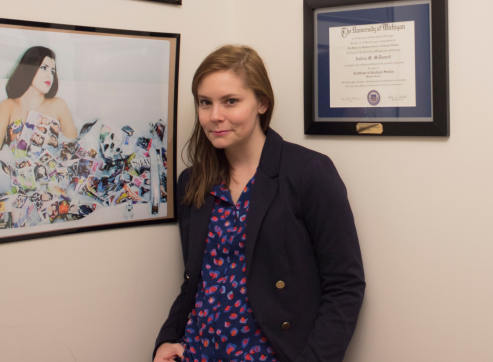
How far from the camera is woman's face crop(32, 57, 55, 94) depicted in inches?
48.2

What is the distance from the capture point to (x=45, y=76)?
1236mm

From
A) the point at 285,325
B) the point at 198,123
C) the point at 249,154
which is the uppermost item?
the point at 198,123

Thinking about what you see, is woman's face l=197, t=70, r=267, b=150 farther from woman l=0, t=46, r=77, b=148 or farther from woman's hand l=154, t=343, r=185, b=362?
woman's hand l=154, t=343, r=185, b=362

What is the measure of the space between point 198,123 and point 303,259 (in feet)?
1.68

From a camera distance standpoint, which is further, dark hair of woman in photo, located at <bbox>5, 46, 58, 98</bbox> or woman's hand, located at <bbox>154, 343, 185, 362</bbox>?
woman's hand, located at <bbox>154, 343, 185, 362</bbox>

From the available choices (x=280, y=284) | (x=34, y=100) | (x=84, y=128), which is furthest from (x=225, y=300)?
(x=34, y=100)

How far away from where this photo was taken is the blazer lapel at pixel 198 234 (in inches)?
52.1

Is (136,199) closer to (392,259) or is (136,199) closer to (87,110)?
(87,110)

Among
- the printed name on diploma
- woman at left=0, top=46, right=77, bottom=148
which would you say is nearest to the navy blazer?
the printed name on diploma

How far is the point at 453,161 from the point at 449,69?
23cm

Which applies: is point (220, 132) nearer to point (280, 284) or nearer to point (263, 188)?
point (263, 188)

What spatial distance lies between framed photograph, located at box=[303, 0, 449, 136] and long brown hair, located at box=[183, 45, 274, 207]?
6.6 inches

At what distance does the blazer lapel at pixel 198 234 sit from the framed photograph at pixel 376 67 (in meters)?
0.38

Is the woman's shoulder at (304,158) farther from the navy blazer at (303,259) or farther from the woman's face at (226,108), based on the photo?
the woman's face at (226,108)
